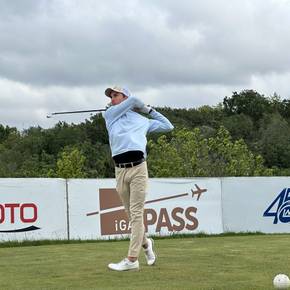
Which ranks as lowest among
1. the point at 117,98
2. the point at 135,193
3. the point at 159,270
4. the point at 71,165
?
the point at 159,270

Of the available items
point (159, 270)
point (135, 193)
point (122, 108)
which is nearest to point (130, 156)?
point (135, 193)

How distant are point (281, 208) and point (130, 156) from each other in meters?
11.1

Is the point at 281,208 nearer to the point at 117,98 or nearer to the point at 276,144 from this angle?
the point at 117,98

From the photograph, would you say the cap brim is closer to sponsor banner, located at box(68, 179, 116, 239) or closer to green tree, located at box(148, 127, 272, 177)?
sponsor banner, located at box(68, 179, 116, 239)

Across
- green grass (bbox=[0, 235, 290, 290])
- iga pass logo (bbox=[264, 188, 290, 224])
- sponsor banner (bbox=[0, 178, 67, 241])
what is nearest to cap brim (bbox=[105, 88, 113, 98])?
green grass (bbox=[0, 235, 290, 290])

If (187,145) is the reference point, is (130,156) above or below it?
below

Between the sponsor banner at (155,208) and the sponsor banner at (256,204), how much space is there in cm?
34

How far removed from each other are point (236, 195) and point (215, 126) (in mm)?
80943

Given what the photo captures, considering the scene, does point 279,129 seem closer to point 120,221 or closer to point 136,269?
point 120,221

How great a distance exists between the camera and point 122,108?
743 centimetres

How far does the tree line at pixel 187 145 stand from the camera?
57375mm

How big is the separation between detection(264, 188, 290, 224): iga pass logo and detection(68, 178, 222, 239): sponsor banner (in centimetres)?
155

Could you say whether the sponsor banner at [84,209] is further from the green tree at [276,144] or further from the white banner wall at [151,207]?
the green tree at [276,144]

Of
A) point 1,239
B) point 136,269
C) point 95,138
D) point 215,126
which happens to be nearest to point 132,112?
point 136,269
